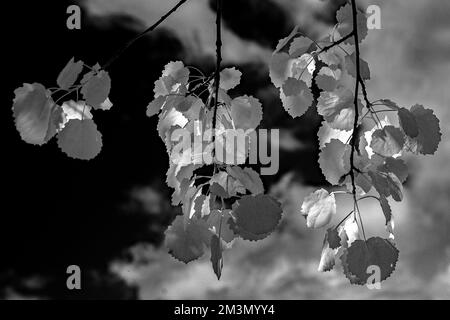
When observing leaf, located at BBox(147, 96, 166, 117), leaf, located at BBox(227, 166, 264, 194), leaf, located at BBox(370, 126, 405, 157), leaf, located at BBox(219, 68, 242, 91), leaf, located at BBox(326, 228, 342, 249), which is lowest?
leaf, located at BBox(326, 228, 342, 249)

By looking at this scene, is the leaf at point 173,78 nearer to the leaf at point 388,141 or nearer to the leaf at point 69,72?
the leaf at point 69,72

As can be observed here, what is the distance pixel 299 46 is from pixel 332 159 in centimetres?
25

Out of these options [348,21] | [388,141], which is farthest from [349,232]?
[348,21]

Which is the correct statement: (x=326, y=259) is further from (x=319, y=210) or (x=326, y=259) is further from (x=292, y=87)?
(x=292, y=87)

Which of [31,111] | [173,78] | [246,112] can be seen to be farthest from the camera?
[173,78]

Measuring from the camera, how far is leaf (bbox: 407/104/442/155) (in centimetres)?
86

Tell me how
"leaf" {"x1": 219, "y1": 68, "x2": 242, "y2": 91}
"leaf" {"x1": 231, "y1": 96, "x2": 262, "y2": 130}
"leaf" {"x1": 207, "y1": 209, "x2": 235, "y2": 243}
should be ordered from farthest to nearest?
"leaf" {"x1": 219, "y1": 68, "x2": 242, "y2": 91}, "leaf" {"x1": 231, "y1": 96, "x2": 262, "y2": 130}, "leaf" {"x1": 207, "y1": 209, "x2": 235, "y2": 243}

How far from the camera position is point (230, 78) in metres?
1.03

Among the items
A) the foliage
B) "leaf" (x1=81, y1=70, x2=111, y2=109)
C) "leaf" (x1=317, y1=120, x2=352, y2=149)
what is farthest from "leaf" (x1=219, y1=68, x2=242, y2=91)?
"leaf" (x1=81, y1=70, x2=111, y2=109)

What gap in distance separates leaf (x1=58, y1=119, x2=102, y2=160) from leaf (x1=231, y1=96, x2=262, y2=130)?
27 centimetres

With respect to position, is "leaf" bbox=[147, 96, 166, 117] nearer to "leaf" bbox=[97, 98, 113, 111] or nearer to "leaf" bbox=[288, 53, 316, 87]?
"leaf" bbox=[97, 98, 113, 111]

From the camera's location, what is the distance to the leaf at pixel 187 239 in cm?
79

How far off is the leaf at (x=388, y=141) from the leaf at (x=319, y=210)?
13cm

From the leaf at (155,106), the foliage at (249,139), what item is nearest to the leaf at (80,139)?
the foliage at (249,139)
